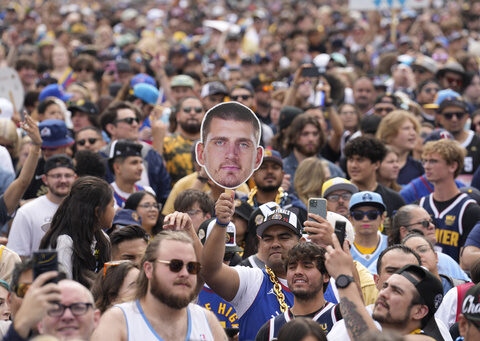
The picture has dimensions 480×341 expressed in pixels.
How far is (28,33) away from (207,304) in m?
14.6

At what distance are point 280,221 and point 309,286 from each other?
0.90m

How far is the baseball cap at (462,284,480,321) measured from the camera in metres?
4.77

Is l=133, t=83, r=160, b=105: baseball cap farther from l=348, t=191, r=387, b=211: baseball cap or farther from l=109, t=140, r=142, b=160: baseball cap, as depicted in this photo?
l=348, t=191, r=387, b=211: baseball cap

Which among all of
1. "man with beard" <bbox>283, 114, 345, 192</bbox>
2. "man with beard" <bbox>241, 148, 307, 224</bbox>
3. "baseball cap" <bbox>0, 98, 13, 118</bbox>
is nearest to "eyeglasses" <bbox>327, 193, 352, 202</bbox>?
"man with beard" <bbox>241, 148, 307, 224</bbox>

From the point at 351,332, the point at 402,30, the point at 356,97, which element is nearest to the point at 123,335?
the point at 351,332

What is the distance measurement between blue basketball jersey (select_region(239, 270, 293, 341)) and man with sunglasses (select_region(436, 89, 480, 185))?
4855 mm

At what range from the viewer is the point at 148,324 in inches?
183

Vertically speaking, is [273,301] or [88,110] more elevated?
[88,110]

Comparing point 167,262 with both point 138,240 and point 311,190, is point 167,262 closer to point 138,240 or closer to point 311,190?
point 138,240

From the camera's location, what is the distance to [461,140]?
10477mm

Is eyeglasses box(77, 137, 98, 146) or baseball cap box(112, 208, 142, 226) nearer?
baseball cap box(112, 208, 142, 226)

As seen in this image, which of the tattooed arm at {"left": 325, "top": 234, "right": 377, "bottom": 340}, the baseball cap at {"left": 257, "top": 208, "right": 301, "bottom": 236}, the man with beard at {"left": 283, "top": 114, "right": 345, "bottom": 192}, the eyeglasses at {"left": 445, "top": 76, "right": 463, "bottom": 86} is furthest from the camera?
the eyeglasses at {"left": 445, "top": 76, "right": 463, "bottom": 86}

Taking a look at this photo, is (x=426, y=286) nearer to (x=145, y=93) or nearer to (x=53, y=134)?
(x=53, y=134)

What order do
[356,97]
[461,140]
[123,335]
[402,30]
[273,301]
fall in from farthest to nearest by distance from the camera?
[402,30] → [356,97] → [461,140] → [273,301] → [123,335]
